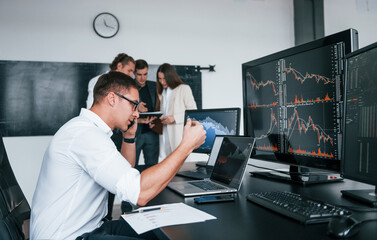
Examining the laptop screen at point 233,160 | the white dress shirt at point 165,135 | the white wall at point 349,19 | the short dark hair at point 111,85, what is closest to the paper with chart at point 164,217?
the laptop screen at point 233,160

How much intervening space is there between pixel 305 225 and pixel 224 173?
586 mm

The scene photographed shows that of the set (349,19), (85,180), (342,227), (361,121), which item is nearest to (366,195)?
(361,121)

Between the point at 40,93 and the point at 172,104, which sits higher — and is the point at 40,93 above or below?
above

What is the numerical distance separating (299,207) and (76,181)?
2.39 ft

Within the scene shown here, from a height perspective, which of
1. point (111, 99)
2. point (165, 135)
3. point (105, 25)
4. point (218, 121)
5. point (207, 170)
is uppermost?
point (105, 25)

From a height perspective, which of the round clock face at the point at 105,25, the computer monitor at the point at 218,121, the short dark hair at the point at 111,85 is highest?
the round clock face at the point at 105,25

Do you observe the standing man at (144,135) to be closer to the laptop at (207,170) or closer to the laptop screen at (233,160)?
the laptop at (207,170)

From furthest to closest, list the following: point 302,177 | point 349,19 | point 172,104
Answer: point 349,19
point 172,104
point 302,177

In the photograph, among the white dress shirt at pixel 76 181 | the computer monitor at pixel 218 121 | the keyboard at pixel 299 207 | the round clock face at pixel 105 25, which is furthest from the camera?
the round clock face at pixel 105 25

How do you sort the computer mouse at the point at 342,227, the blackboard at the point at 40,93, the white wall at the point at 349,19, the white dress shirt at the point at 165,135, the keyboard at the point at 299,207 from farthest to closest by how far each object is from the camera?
the white wall at the point at 349,19 → the blackboard at the point at 40,93 → the white dress shirt at the point at 165,135 → the keyboard at the point at 299,207 → the computer mouse at the point at 342,227

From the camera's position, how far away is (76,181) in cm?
112

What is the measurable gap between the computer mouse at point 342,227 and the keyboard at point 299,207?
0.09 meters

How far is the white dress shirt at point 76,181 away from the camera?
1049mm

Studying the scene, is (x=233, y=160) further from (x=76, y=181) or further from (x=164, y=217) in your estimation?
(x=76, y=181)
